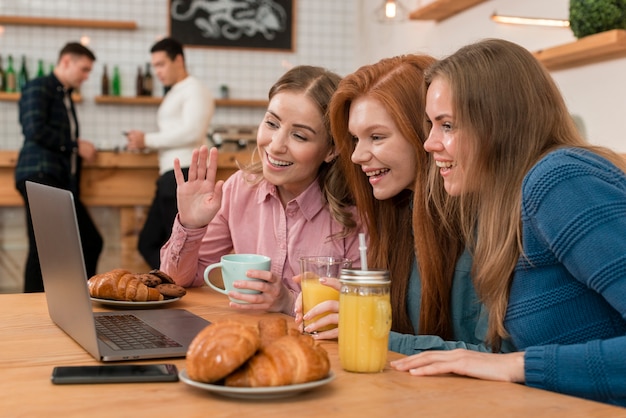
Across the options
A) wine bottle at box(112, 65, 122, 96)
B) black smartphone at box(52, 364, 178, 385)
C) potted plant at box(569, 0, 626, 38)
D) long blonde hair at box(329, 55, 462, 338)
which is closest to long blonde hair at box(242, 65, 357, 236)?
long blonde hair at box(329, 55, 462, 338)

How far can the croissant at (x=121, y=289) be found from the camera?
171cm

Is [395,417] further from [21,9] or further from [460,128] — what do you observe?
[21,9]

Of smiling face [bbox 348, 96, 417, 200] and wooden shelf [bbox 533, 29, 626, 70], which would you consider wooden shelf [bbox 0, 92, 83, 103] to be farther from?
smiling face [bbox 348, 96, 417, 200]

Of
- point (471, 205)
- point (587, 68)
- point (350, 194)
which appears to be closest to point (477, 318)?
point (471, 205)

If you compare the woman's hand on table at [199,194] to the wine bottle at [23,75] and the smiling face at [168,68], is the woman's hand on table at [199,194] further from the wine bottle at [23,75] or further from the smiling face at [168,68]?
the wine bottle at [23,75]

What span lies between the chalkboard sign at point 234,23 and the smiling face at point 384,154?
440 cm

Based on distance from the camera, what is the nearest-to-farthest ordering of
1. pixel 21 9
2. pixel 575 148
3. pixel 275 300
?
→ pixel 575 148, pixel 275 300, pixel 21 9

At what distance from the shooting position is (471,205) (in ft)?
5.29

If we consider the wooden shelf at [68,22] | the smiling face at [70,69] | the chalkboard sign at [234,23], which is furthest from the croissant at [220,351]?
the chalkboard sign at [234,23]

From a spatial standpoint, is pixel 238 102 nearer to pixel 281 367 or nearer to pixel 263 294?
pixel 263 294

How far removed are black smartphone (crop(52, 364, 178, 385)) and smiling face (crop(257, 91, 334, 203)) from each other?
965 millimetres

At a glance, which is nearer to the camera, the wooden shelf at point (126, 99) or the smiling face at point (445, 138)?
the smiling face at point (445, 138)

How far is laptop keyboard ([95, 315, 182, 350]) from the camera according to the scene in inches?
52.2

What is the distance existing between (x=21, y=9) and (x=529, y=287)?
17.2ft
